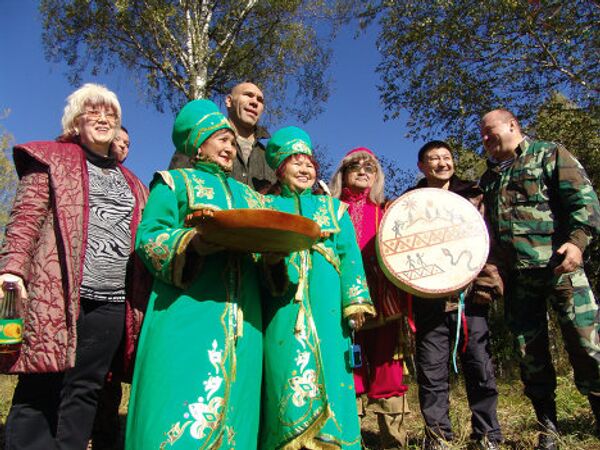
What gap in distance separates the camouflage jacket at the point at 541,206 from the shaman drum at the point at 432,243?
183 millimetres

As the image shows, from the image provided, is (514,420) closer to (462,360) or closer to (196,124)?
(462,360)

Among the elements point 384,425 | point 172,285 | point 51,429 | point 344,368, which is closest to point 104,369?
point 51,429

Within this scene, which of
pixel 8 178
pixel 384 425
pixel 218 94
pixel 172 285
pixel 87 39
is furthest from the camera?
pixel 8 178

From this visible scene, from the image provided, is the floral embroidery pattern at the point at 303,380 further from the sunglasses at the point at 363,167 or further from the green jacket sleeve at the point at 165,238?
the sunglasses at the point at 363,167

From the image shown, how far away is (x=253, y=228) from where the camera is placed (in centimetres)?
172

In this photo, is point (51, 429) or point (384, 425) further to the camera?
point (384, 425)

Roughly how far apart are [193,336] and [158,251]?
0.35m

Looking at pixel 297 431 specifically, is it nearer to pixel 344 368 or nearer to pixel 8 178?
pixel 344 368

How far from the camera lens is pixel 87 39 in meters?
13.6

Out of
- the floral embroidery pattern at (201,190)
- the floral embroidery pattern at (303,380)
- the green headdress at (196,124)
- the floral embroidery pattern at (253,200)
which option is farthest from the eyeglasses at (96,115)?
the floral embroidery pattern at (303,380)

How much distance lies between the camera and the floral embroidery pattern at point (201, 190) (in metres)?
2.19

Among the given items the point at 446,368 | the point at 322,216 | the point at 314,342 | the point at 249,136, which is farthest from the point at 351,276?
the point at 249,136

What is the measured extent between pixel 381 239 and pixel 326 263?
2.05 ft

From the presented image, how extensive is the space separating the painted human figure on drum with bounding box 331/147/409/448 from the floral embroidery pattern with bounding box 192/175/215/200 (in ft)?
4.43
